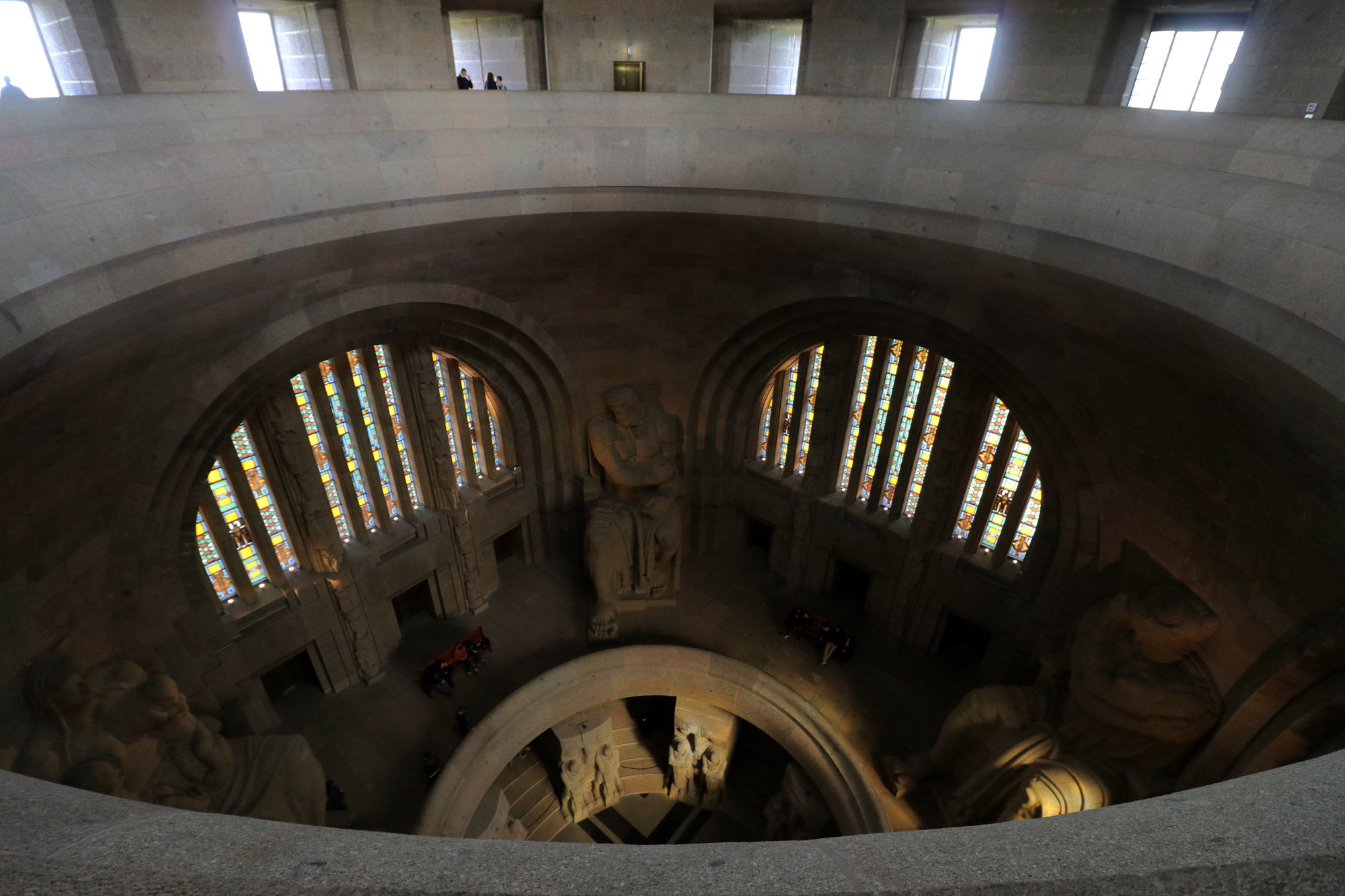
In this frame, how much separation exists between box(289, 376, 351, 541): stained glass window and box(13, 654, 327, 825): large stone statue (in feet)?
10.0

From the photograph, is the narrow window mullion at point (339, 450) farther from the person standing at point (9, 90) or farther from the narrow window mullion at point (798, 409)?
the narrow window mullion at point (798, 409)

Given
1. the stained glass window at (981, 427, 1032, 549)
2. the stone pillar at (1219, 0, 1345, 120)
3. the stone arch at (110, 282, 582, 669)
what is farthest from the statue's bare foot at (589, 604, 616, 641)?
the stone pillar at (1219, 0, 1345, 120)

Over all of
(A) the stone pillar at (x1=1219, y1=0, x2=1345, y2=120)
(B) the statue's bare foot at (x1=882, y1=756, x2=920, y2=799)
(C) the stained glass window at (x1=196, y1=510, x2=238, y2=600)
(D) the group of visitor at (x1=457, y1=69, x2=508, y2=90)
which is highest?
(D) the group of visitor at (x1=457, y1=69, x2=508, y2=90)

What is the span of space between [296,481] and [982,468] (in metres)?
9.63

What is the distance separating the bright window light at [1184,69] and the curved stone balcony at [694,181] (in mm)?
2973

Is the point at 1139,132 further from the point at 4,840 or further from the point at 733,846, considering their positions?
the point at 4,840

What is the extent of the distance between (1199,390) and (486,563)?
10137mm

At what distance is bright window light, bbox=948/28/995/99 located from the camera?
9.59 meters

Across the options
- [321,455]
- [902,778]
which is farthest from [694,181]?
[902,778]

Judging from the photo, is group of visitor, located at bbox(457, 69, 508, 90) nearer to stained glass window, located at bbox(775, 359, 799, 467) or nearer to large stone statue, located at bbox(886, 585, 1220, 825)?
stained glass window, located at bbox(775, 359, 799, 467)

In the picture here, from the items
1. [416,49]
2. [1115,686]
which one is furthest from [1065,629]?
[416,49]

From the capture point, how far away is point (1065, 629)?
867 cm

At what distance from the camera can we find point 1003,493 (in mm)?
9750

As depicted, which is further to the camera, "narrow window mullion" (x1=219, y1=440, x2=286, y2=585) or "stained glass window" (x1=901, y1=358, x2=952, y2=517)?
"stained glass window" (x1=901, y1=358, x2=952, y2=517)
